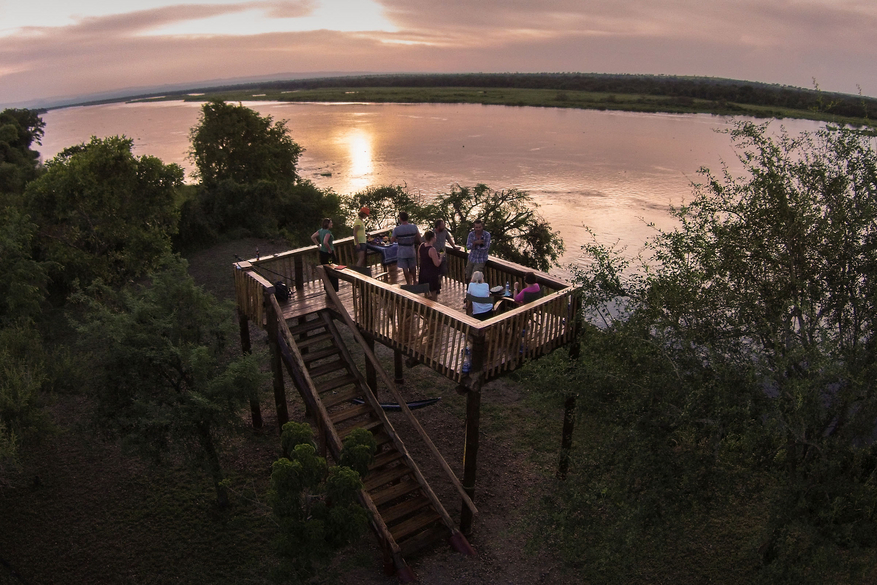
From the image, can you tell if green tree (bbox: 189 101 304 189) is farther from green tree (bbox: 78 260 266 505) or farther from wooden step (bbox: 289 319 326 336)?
green tree (bbox: 78 260 266 505)

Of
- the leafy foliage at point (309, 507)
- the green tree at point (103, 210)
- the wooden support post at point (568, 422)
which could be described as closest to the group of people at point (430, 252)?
the wooden support post at point (568, 422)

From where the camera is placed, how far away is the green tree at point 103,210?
22.2 meters

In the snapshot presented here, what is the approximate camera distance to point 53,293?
954 inches

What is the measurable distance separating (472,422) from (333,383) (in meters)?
3.19

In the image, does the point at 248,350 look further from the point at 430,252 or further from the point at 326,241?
the point at 430,252

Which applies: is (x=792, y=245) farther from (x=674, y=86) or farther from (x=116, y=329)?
(x=674, y=86)

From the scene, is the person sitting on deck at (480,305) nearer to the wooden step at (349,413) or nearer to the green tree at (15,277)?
the wooden step at (349,413)

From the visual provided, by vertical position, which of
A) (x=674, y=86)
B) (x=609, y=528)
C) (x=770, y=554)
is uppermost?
(x=674, y=86)

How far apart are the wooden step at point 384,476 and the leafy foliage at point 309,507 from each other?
2.97 m

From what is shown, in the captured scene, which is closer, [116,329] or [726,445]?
[726,445]

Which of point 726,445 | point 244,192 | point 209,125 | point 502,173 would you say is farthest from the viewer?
point 502,173

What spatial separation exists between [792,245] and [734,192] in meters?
1.69

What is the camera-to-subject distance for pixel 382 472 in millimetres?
11609

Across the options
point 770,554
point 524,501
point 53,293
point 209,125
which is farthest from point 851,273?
point 209,125
